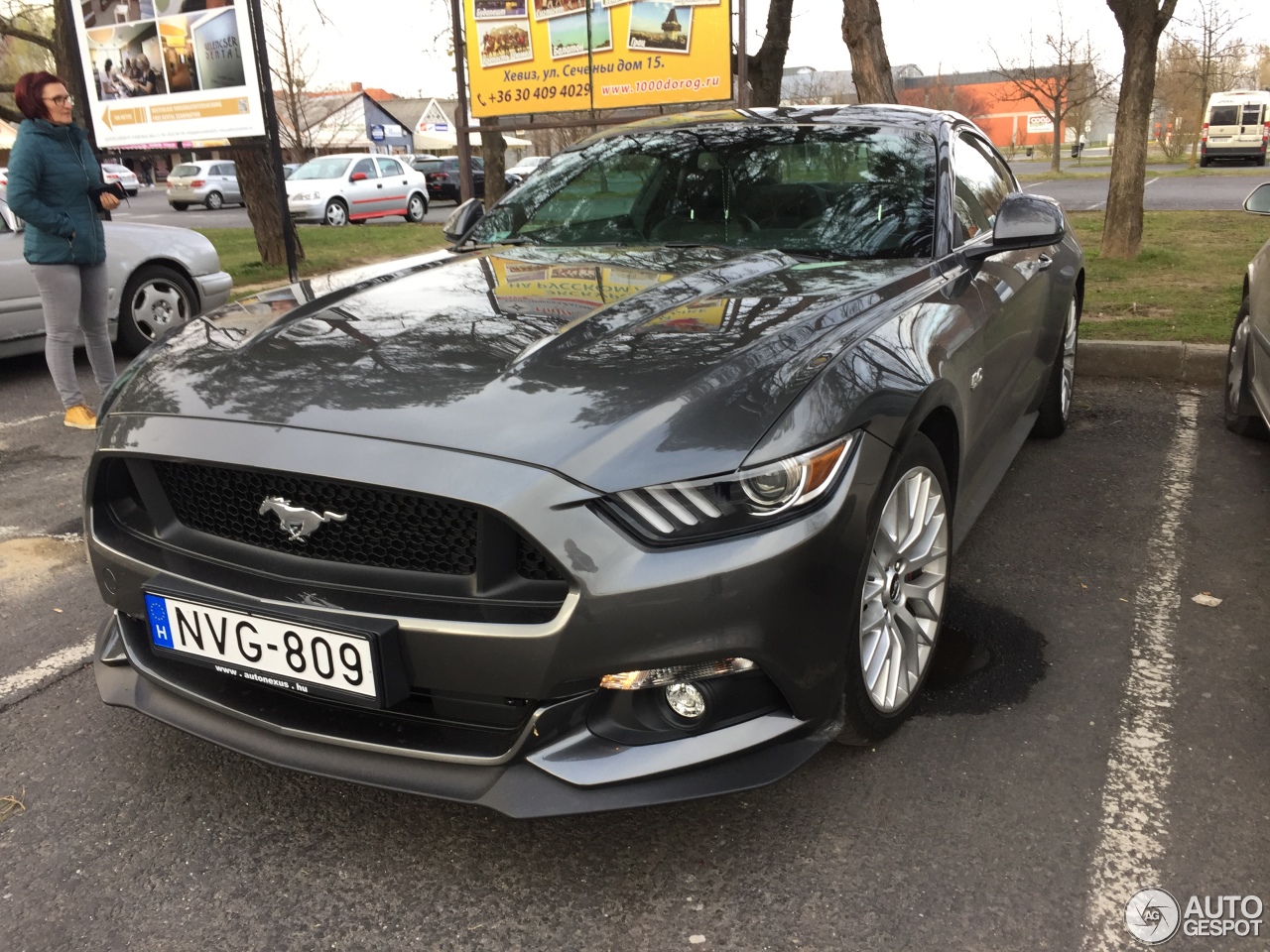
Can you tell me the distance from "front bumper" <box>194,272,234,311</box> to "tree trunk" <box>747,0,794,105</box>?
7.51 metres

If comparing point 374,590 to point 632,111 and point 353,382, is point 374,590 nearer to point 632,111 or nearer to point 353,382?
point 353,382

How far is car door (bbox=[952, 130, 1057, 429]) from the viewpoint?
3279 millimetres

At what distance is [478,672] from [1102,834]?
1.36 m

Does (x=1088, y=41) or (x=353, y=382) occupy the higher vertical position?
(x=1088, y=41)

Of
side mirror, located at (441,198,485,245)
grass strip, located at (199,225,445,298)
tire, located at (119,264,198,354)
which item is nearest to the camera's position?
side mirror, located at (441,198,485,245)

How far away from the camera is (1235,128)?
128 feet

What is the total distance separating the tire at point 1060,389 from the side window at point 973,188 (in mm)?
727

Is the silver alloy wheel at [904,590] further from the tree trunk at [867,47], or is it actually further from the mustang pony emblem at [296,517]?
the tree trunk at [867,47]

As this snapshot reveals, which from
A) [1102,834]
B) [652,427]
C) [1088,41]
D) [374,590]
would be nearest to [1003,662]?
[1102,834]

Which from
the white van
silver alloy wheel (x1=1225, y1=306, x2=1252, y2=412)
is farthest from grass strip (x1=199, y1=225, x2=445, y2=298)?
the white van

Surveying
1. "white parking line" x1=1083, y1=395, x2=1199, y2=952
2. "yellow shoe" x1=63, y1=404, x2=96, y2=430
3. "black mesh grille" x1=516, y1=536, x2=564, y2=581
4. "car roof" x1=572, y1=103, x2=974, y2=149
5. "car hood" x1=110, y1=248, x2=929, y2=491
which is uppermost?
"car roof" x1=572, y1=103, x2=974, y2=149

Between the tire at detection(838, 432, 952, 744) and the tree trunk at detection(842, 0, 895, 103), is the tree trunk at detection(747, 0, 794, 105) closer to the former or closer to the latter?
the tree trunk at detection(842, 0, 895, 103)

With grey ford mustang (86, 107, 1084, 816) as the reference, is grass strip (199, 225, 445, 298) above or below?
below

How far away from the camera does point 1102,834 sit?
2189mm
